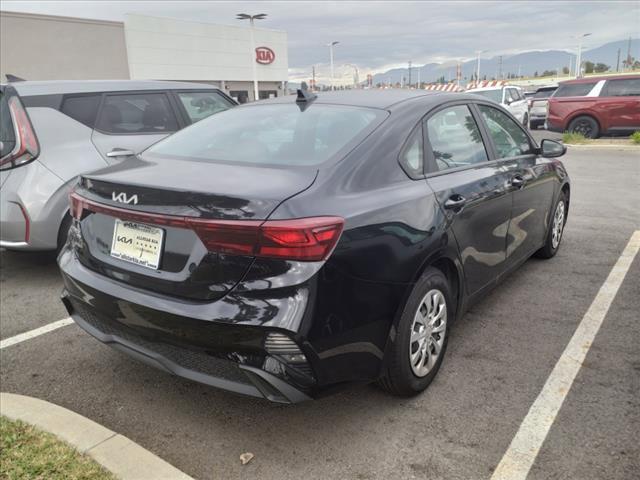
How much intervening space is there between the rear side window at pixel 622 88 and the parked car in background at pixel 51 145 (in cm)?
1404

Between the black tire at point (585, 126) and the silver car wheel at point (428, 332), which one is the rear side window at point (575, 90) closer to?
the black tire at point (585, 126)

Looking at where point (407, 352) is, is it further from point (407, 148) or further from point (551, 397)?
point (407, 148)

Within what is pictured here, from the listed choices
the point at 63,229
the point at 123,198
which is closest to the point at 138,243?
the point at 123,198

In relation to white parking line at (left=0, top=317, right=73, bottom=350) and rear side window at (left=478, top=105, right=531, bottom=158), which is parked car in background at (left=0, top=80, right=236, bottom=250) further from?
rear side window at (left=478, top=105, right=531, bottom=158)

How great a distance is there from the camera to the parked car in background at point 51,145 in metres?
4.53

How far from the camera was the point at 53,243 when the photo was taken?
4633 mm

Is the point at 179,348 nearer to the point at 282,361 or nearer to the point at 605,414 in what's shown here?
the point at 282,361

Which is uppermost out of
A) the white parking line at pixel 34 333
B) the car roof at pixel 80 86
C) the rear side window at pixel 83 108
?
the car roof at pixel 80 86

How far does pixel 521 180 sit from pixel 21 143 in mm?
4062

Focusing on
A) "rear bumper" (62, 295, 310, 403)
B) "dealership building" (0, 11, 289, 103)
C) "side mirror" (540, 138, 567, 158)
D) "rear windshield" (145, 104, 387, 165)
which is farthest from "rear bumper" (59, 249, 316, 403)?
"dealership building" (0, 11, 289, 103)

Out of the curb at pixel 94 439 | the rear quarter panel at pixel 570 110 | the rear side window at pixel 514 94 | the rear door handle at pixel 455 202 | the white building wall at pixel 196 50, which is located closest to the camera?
the curb at pixel 94 439

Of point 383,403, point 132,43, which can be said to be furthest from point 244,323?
point 132,43

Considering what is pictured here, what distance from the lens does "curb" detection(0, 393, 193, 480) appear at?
2301 millimetres

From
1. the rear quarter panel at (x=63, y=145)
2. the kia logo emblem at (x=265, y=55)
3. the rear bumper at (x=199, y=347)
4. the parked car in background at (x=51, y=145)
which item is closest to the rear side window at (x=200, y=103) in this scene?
the parked car in background at (x=51, y=145)
